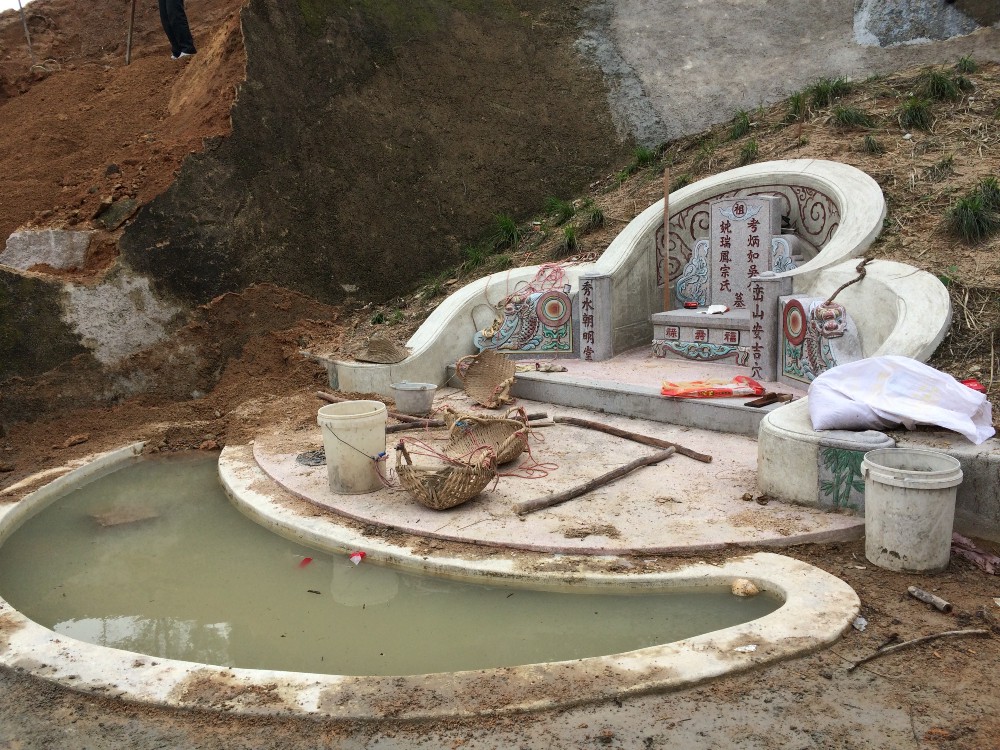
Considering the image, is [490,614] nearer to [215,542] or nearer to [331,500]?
[331,500]

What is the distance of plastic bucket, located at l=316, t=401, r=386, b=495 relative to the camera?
5637 mm

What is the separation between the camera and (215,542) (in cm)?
552

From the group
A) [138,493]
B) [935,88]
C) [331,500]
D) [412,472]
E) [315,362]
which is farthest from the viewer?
[935,88]

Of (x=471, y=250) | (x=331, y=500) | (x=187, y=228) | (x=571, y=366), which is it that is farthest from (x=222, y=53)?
(x=331, y=500)

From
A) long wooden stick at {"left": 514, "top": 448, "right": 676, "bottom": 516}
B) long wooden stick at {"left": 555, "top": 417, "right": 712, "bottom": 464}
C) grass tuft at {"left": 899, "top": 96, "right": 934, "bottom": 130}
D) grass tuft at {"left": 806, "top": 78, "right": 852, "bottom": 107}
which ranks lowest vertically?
long wooden stick at {"left": 514, "top": 448, "right": 676, "bottom": 516}

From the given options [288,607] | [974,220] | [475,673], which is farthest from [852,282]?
[288,607]

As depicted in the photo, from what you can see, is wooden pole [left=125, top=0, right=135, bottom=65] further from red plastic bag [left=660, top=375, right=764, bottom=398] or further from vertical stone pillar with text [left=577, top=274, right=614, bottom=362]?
red plastic bag [left=660, top=375, right=764, bottom=398]

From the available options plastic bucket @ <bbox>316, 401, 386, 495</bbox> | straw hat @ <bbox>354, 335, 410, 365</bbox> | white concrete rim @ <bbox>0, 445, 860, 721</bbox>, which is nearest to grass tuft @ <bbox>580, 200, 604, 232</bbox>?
straw hat @ <bbox>354, 335, 410, 365</bbox>

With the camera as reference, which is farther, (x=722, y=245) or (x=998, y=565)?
(x=722, y=245)

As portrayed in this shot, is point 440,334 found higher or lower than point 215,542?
higher

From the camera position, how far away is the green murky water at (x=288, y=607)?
3.98m

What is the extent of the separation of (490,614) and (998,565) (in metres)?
2.58

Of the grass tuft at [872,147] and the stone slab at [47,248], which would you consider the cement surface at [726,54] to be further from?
the stone slab at [47,248]

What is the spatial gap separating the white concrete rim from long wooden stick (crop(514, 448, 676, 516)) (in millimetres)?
933
